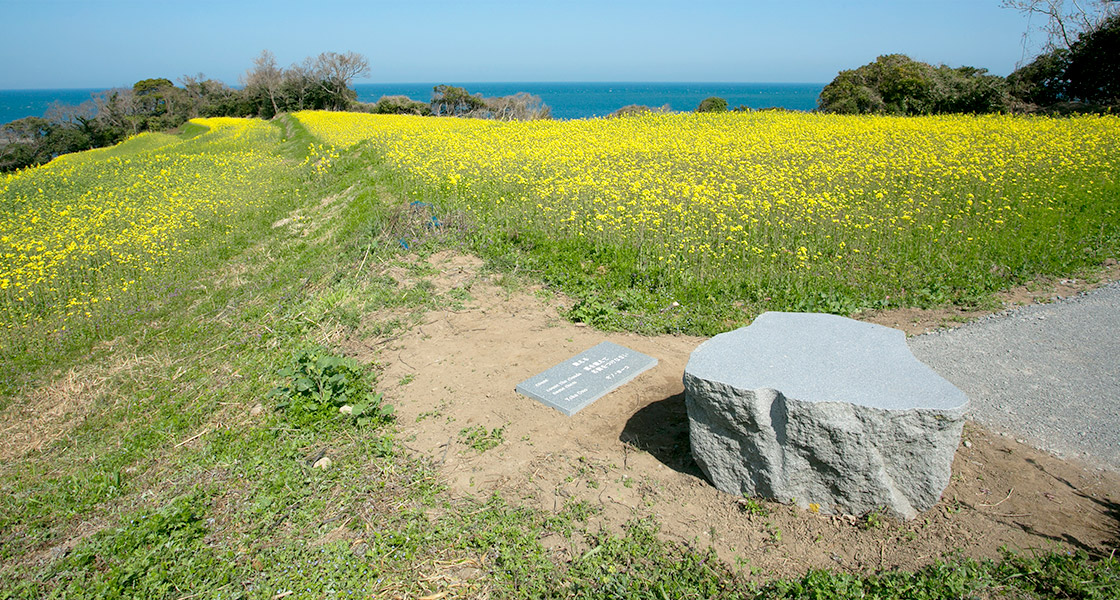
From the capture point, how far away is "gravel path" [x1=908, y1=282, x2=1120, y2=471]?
4.19 m

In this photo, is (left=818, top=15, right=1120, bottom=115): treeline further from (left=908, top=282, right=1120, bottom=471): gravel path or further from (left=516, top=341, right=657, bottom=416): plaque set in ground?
(left=516, top=341, right=657, bottom=416): plaque set in ground

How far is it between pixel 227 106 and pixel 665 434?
51.2 meters

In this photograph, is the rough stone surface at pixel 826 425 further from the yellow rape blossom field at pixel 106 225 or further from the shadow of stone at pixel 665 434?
the yellow rape blossom field at pixel 106 225

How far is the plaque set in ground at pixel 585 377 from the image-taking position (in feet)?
15.8

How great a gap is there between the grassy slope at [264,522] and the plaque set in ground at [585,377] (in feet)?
3.82

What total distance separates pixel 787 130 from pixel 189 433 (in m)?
15.8

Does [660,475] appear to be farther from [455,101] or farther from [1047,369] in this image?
[455,101]

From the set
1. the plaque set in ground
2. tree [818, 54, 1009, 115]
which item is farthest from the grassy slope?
tree [818, 54, 1009, 115]

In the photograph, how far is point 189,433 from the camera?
15.8 feet

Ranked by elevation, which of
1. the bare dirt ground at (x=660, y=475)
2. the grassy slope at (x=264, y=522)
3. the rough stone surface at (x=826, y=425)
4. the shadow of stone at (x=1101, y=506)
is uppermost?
the rough stone surface at (x=826, y=425)

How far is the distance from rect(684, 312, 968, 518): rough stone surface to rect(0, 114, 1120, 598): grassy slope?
51 centimetres

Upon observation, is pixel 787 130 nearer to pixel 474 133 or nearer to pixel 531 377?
pixel 474 133

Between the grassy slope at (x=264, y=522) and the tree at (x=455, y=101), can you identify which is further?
the tree at (x=455, y=101)

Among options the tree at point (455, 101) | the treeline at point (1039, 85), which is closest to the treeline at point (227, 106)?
the tree at point (455, 101)
